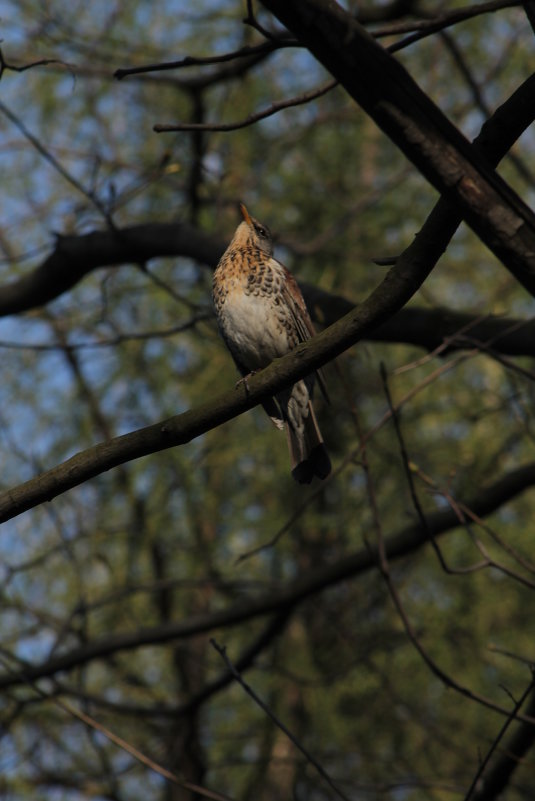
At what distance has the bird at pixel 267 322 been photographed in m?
4.61

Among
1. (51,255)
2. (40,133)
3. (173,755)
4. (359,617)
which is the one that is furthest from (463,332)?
(40,133)

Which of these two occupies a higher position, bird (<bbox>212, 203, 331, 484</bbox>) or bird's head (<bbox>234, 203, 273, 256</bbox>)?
bird's head (<bbox>234, 203, 273, 256</bbox>)

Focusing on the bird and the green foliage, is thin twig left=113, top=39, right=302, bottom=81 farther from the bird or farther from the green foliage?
the green foliage

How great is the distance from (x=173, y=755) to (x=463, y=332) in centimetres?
350

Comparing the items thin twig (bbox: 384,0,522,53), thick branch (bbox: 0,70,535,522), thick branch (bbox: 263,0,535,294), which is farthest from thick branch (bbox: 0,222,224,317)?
thick branch (bbox: 263,0,535,294)

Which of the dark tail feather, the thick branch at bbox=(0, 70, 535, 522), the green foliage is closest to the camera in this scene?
the thick branch at bbox=(0, 70, 535, 522)

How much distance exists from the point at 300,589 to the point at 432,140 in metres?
3.48

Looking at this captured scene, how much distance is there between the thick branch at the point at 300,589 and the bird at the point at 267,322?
2.43 ft

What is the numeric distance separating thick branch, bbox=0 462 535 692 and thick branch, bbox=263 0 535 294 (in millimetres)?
2614

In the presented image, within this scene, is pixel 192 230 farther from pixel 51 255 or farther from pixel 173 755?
pixel 173 755

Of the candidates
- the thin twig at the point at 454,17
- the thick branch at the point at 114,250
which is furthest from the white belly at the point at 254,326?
the thin twig at the point at 454,17

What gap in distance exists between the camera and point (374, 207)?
8.38m

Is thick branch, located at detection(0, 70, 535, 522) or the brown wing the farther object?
the brown wing

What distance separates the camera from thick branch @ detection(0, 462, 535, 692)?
15.3ft
